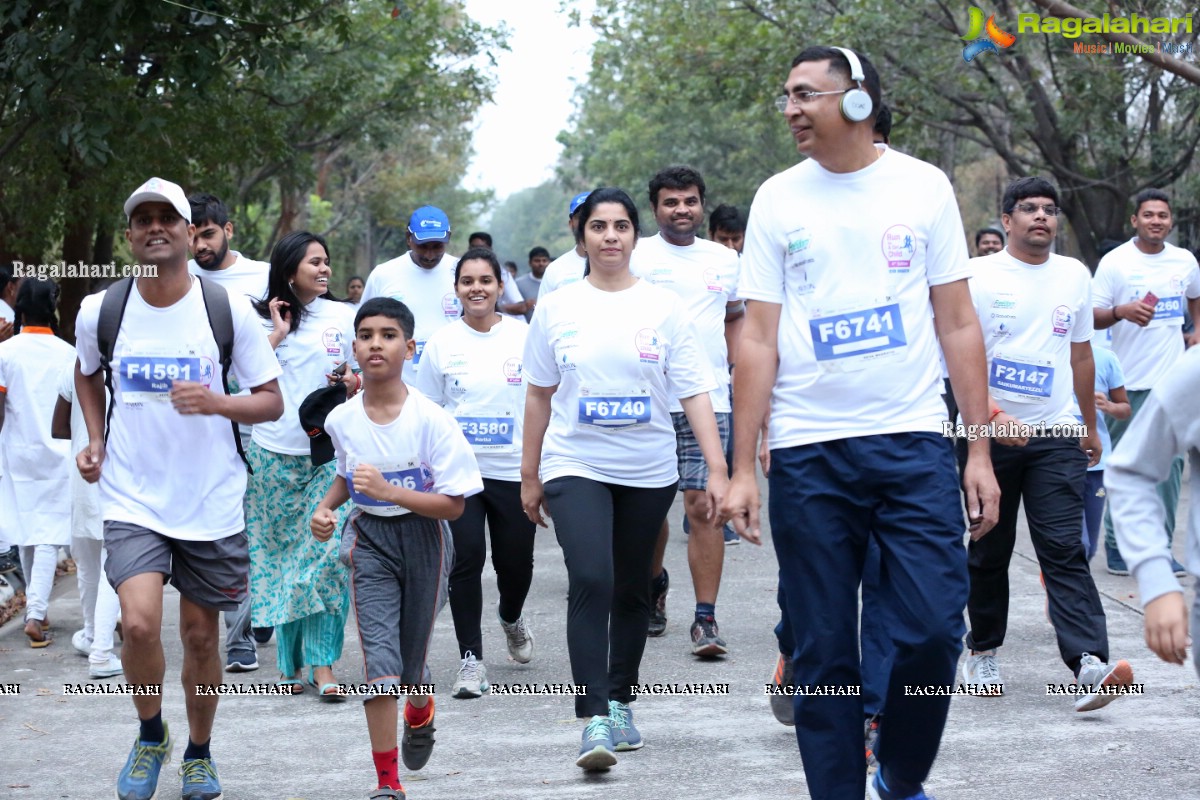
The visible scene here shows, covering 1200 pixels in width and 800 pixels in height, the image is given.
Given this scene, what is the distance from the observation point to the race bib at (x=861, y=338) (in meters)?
4.31

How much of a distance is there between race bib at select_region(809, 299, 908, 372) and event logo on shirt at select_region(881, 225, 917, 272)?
12cm

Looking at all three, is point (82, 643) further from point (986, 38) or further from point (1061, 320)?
point (986, 38)

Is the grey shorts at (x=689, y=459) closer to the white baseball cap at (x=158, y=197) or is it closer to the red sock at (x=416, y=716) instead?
the red sock at (x=416, y=716)

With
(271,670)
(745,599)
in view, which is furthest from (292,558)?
(745,599)

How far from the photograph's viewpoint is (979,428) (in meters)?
4.41

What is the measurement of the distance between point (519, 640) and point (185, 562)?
251 centimetres

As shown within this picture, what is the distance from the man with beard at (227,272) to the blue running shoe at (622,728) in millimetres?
2446

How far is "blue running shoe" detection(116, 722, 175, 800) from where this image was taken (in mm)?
5242

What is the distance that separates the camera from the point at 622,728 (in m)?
5.84

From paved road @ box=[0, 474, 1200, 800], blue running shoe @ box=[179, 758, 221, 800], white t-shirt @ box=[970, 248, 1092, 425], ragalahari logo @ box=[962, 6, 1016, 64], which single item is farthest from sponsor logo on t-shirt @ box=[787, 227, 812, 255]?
ragalahari logo @ box=[962, 6, 1016, 64]

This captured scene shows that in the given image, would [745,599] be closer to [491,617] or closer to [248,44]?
[491,617]

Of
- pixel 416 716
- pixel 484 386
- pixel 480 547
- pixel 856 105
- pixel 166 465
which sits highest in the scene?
pixel 856 105

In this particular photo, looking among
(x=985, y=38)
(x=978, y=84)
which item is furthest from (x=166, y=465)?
(x=978, y=84)

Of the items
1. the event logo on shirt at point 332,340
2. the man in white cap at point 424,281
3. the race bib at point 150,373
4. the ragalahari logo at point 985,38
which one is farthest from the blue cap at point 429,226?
the ragalahari logo at point 985,38
